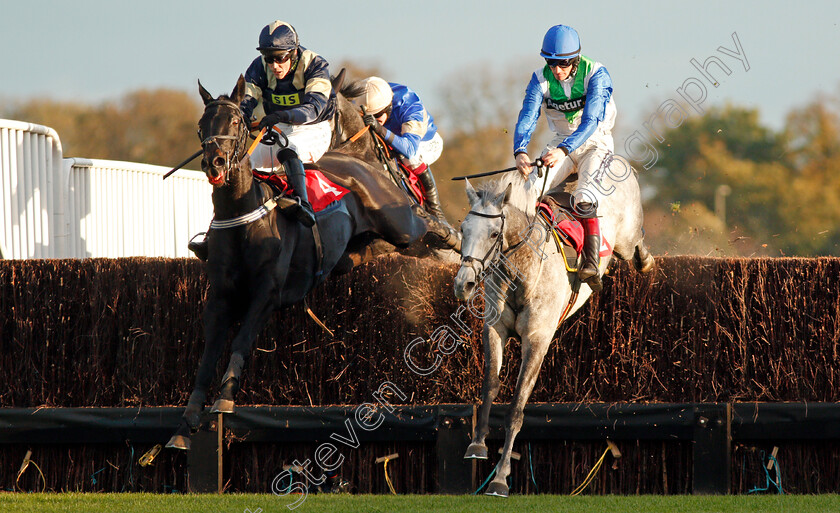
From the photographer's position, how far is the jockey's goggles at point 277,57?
7.19 meters

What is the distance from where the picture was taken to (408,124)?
8.98 metres

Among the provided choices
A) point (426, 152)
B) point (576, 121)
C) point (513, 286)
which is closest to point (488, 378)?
point (513, 286)

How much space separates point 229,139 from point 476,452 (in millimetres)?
2338

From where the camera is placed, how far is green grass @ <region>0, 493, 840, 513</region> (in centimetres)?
590

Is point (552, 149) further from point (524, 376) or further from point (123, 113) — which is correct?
point (123, 113)

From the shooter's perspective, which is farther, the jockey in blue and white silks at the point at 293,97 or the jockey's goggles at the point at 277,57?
the jockey's goggles at the point at 277,57

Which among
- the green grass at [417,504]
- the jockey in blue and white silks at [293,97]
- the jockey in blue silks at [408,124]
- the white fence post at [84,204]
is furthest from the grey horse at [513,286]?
the white fence post at [84,204]

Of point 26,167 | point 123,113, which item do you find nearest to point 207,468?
point 26,167

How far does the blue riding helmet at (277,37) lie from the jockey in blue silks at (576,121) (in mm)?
1687

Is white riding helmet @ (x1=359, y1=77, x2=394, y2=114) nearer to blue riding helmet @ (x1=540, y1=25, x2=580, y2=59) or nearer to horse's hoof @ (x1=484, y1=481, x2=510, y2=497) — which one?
blue riding helmet @ (x1=540, y1=25, x2=580, y2=59)

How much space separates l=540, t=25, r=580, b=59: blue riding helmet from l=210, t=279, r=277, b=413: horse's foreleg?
98.0 inches

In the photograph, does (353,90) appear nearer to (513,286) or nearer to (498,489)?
(513,286)

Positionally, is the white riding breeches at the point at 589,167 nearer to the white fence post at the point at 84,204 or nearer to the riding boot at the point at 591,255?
the riding boot at the point at 591,255

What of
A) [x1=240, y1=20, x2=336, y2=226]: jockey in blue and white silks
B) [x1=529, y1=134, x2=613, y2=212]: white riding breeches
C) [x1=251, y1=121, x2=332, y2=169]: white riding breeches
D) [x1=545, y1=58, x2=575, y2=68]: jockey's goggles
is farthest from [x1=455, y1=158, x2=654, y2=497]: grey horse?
[x1=251, y1=121, x2=332, y2=169]: white riding breeches
